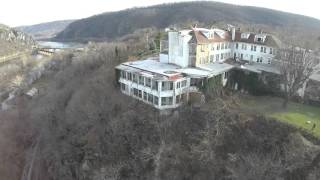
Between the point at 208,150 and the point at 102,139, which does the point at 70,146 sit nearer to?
the point at 102,139

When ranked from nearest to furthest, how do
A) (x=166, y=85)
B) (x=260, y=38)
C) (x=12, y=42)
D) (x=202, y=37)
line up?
1. (x=166, y=85)
2. (x=202, y=37)
3. (x=260, y=38)
4. (x=12, y=42)

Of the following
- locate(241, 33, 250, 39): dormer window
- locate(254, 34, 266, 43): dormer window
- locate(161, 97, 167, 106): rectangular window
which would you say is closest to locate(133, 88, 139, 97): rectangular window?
locate(161, 97, 167, 106): rectangular window

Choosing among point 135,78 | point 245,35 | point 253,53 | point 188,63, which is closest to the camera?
point 135,78

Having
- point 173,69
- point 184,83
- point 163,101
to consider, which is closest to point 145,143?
point 163,101

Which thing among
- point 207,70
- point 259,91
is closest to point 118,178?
point 207,70

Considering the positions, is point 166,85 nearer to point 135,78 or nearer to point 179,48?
point 135,78

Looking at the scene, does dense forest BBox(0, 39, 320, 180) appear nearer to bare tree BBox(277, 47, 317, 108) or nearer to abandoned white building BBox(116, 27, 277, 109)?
abandoned white building BBox(116, 27, 277, 109)

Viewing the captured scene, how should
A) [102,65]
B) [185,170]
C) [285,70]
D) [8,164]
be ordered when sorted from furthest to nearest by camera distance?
[102,65]
[8,164]
[285,70]
[185,170]
